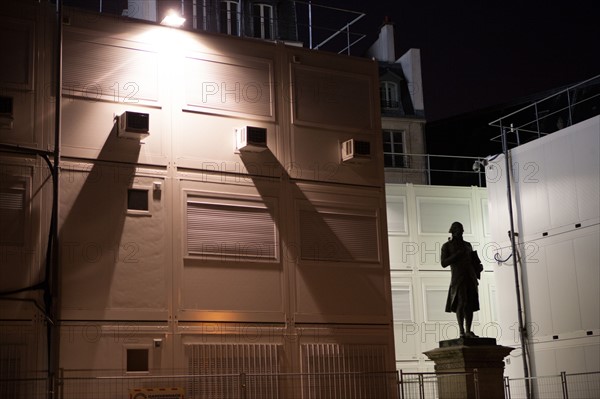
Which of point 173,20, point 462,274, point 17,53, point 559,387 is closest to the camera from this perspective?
point 17,53

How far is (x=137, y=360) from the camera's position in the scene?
1642cm

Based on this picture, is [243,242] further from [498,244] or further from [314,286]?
[498,244]

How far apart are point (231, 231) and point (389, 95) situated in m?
21.9

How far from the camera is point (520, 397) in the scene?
80.7ft

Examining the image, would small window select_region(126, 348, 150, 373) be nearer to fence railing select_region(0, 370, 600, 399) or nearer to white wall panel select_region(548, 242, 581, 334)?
fence railing select_region(0, 370, 600, 399)

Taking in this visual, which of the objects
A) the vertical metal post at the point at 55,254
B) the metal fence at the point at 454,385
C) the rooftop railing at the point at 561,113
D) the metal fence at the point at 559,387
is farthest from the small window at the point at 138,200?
the rooftop railing at the point at 561,113

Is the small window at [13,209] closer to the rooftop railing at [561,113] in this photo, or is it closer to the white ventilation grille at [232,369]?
the white ventilation grille at [232,369]

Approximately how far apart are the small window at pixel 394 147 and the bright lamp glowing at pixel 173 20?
19.8 m

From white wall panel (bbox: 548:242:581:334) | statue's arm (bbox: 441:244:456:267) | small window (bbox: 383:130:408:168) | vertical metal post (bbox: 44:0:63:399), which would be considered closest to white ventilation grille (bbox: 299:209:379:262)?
statue's arm (bbox: 441:244:456:267)

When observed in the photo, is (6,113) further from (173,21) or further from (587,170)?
(587,170)

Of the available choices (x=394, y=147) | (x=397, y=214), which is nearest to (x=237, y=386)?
(x=397, y=214)

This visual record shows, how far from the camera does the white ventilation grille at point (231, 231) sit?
1762 cm

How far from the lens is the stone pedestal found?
18.7 metres

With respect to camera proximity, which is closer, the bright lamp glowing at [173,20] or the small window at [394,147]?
the bright lamp glowing at [173,20]
